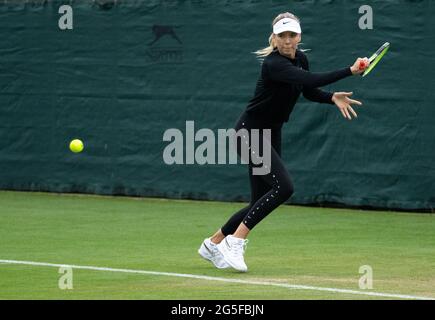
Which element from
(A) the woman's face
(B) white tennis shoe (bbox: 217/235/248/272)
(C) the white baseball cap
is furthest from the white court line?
(C) the white baseball cap

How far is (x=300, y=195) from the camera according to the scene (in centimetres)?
1451

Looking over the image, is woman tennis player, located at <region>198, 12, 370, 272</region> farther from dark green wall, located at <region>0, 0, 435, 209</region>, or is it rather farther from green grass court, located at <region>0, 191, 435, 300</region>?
dark green wall, located at <region>0, 0, 435, 209</region>

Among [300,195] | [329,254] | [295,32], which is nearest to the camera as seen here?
[295,32]

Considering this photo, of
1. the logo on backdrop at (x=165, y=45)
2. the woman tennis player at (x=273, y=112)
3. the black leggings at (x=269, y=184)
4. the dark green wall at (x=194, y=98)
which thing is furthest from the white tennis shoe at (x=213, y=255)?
the logo on backdrop at (x=165, y=45)

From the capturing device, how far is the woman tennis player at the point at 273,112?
8711 millimetres

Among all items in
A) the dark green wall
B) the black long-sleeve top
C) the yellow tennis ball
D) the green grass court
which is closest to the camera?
the green grass court

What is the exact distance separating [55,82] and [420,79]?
211 inches

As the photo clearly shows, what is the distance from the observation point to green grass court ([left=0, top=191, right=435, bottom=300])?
8141 millimetres

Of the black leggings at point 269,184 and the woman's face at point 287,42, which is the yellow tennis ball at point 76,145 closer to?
the black leggings at point 269,184

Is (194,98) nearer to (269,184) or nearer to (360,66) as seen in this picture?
(269,184)

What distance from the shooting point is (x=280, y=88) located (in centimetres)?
891
